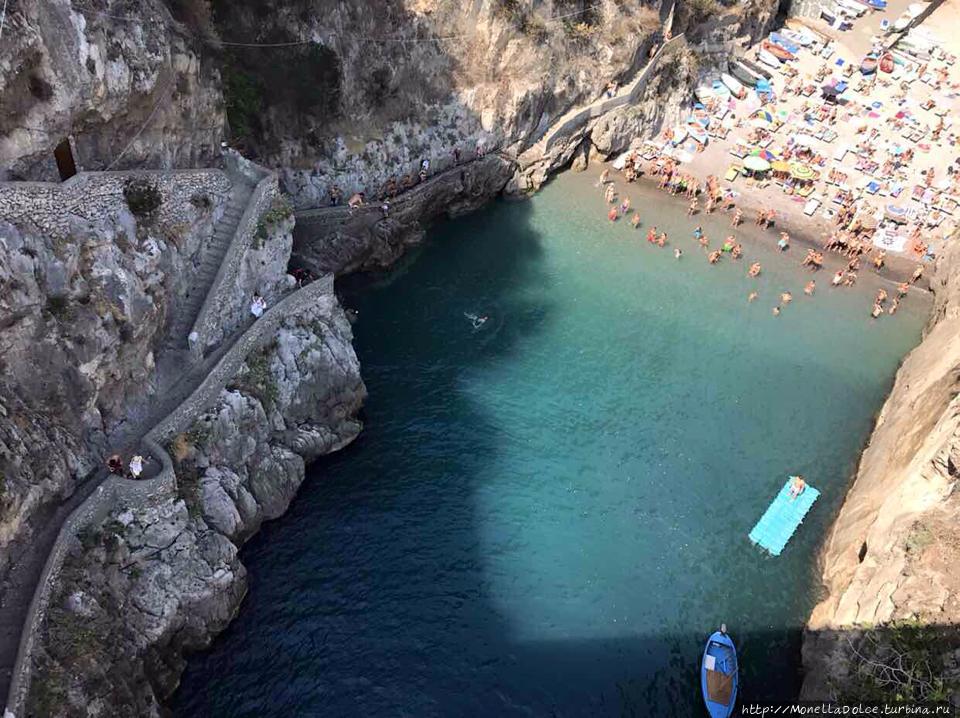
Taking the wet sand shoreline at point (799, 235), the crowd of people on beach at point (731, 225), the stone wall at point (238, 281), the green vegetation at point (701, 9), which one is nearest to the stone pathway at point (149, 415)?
the stone wall at point (238, 281)

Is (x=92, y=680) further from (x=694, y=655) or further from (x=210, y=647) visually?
(x=694, y=655)

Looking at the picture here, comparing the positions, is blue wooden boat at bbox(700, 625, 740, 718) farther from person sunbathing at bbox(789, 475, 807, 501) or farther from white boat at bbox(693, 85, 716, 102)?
white boat at bbox(693, 85, 716, 102)

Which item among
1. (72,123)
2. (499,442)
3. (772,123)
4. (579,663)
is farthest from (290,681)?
(772,123)

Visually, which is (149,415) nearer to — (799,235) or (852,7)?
(799,235)

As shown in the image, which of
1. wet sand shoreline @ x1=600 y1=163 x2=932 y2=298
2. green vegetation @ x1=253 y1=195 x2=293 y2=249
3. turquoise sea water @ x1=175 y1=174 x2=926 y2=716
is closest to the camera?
turquoise sea water @ x1=175 y1=174 x2=926 y2=716

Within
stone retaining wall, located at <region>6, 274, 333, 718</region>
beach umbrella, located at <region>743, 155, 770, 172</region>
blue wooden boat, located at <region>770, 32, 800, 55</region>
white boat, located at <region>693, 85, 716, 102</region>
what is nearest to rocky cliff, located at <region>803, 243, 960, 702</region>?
beach umbrella, located at <region>743, 155, 770, 172</region>

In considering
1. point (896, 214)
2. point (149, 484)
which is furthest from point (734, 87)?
point (149, 484)

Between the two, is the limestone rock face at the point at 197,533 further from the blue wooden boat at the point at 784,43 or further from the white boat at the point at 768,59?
the blue wooden boat at the point at 784,43
